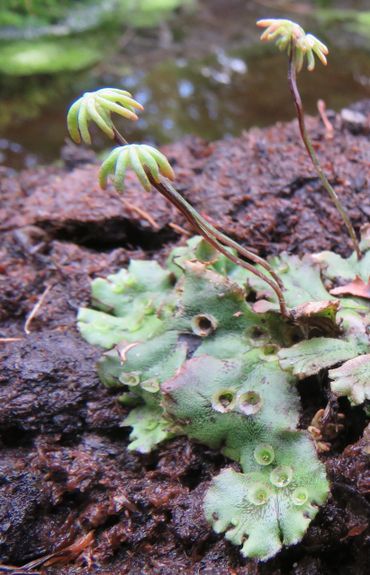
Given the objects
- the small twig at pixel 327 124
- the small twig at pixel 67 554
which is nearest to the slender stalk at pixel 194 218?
the small twig at pixel 67 554

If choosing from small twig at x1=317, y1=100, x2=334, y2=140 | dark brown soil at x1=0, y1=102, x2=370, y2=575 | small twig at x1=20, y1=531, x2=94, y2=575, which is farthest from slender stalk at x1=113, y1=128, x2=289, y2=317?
small twig at x1=317, y1=100, x2=334, y2=140

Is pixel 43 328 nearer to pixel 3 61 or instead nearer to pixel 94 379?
pixel 94 379

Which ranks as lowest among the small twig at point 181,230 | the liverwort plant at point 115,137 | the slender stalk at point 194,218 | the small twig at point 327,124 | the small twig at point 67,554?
the small twig at point 67,554

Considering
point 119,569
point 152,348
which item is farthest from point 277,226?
point 119,569

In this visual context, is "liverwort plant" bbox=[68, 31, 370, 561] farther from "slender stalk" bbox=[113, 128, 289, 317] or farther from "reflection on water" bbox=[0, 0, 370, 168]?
"reflection on water" bbox=[0, 0, 370, 168]

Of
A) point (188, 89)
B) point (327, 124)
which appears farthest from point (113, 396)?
point (188, 89)

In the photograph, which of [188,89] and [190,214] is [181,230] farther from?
[188,89]

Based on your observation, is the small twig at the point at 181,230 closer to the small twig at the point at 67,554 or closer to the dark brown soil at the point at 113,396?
the dark brown soil at the point at 113,396
